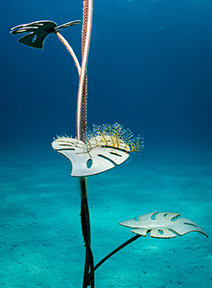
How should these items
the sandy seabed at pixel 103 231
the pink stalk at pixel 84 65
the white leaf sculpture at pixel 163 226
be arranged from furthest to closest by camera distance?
1. the sandy seabed at pixel 103 231
2. the pink stalk at pixel 84 65
3. the white leaf sculpture at pixel 163 226

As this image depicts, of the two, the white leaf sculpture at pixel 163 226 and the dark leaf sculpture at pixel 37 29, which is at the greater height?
the dark leaf sculpture at pixel 37 29

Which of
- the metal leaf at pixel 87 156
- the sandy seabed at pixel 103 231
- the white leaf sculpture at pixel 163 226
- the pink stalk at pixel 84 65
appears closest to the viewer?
the metal leaf at pixel 87 156

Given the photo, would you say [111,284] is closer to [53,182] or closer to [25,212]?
[25,212]

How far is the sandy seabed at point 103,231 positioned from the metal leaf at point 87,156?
0.82ft

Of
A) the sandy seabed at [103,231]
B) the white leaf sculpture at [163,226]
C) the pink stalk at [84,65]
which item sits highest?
the pink stalk at [84,65]

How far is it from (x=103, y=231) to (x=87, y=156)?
2.16 metres

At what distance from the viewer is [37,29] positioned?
1342 mm

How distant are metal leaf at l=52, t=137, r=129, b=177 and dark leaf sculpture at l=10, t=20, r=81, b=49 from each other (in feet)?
1.77

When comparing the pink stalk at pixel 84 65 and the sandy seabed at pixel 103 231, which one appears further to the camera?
the sandy seabed at pixel 103 231

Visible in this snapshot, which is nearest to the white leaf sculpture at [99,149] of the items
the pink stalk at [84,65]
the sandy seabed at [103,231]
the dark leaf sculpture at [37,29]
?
the pink stalk at [84,65]

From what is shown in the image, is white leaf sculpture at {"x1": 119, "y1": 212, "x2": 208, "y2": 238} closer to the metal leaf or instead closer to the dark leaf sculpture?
the metal leaf

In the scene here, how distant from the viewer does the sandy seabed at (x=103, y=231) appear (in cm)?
219

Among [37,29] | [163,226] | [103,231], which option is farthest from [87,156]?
[103,231]

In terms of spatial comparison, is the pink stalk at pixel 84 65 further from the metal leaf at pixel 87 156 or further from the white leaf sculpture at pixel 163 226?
the white leaf sculpture at pixel 163 226
